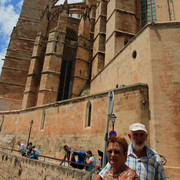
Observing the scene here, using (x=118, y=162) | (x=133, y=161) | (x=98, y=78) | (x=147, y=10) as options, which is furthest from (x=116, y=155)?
(x=147, y=10)

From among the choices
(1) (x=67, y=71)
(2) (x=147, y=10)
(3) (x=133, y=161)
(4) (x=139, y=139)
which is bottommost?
(3) (x=133, y=161)

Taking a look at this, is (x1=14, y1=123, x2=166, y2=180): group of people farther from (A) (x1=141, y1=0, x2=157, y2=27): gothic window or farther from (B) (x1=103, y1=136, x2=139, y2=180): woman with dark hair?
(A) (x1=141, y1=0, x2=157, y2=27): gothic window

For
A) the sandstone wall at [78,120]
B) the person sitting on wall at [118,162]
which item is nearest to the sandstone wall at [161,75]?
the sandstone wall at [78,120]

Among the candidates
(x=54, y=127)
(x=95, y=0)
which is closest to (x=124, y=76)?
(x=54, y=127)

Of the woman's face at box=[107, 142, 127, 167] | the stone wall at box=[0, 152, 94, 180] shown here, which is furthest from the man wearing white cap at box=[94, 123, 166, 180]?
the stone wall at box=[0, 152, 94, 180]

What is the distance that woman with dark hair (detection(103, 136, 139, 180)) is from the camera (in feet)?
3.84

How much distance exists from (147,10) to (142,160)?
43.7 feet

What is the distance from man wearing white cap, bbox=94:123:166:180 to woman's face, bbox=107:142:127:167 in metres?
0.12

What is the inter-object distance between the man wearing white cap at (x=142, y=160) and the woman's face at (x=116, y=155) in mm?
123

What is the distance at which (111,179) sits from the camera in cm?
119

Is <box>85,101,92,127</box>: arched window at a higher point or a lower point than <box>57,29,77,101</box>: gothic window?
lower

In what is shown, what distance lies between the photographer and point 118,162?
1.25 m

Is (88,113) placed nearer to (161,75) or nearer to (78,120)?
(78,120)

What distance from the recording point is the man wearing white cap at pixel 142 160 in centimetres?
137
